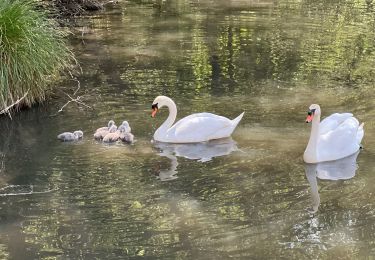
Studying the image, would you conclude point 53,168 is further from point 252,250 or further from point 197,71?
point 197,71

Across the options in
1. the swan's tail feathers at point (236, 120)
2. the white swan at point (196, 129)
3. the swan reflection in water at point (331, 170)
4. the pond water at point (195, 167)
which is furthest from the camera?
the swan's tail feathers at point (236, 120)

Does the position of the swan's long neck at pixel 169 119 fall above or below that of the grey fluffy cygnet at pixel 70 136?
above

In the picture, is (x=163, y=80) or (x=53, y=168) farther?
(x=163, y=80)

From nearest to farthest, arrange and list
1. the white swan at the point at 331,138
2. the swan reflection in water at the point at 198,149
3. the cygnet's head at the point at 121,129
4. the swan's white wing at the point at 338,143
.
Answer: the white swan at the point at 331,138
the swan's white wing at the point at 338,143
the swan reflection in water at the point at 198,149
the cygnet's head at the point at 121,129

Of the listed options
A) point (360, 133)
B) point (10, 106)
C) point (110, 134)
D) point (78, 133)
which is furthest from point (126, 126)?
point (360, 133)

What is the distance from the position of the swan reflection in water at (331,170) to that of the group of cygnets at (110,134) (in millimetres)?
2407

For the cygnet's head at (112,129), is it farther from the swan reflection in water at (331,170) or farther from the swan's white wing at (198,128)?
the swan reflection in water at (331,170)

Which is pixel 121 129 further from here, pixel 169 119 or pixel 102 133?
pixel 169 119

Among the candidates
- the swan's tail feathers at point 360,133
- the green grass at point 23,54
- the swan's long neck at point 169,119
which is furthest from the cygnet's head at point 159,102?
the swan's tail feathers at point 360,133

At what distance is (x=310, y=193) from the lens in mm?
7359

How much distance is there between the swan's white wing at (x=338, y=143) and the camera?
8383mm

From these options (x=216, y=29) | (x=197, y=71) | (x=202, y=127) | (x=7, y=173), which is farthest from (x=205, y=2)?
(x=7, y=173)

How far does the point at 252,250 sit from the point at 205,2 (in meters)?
16.6

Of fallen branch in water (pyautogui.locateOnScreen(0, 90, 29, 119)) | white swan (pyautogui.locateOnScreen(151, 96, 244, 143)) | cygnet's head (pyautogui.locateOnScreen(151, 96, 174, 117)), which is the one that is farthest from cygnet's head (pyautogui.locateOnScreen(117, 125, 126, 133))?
fallen branch in water (pyautogui.locateOnScreen(0, 90, 29, 119))
